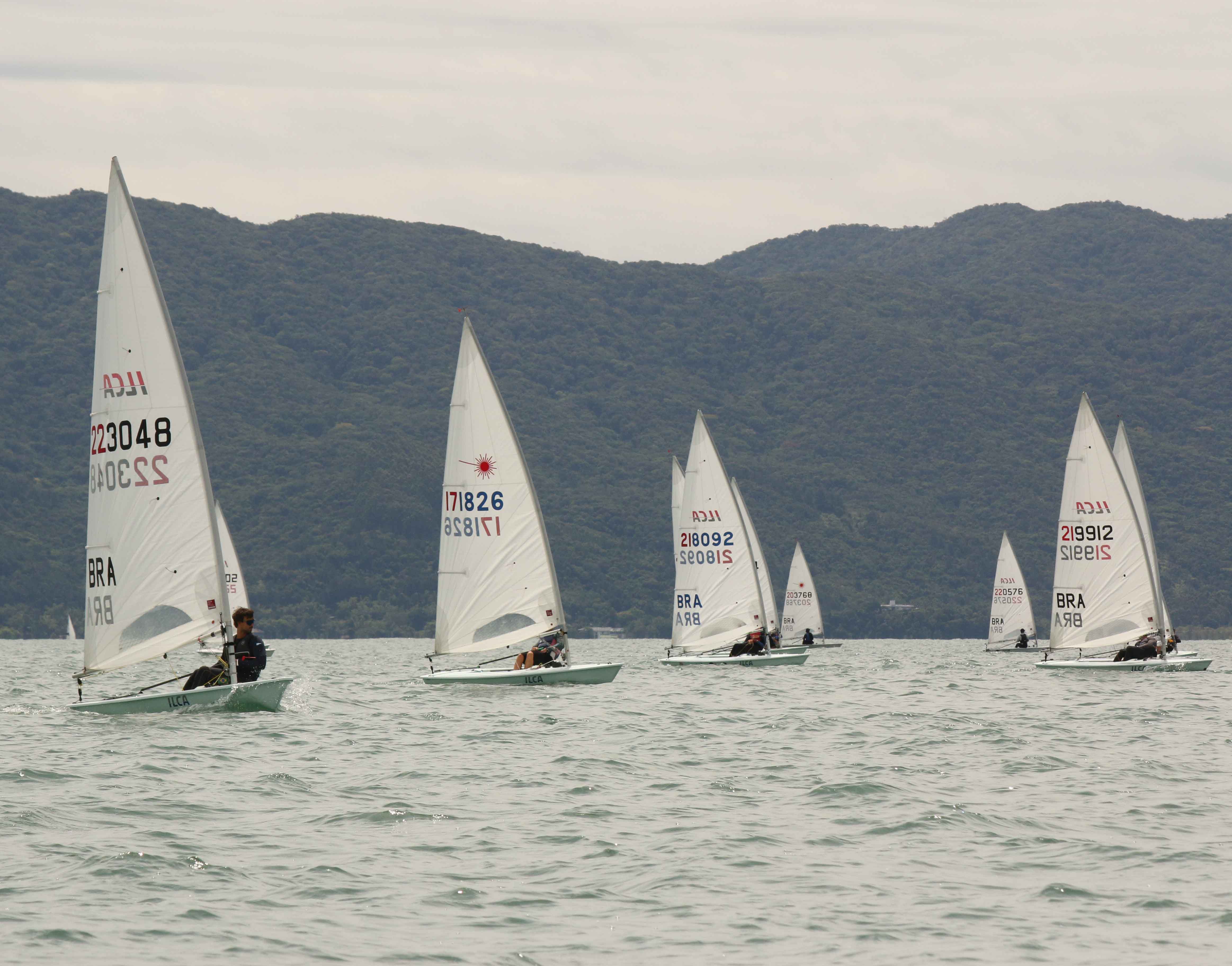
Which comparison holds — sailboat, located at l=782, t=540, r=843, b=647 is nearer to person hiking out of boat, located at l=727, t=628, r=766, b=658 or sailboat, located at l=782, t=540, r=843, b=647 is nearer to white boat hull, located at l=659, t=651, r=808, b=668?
white boat hull, located at l=659, t=651, r=808, b=668

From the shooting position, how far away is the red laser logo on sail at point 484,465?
3688 centimetres

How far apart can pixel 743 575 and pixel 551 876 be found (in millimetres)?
36371

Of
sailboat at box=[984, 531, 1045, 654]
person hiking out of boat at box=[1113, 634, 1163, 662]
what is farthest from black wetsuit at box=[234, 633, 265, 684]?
sailboat at box=[984, 531, 1045, 654]

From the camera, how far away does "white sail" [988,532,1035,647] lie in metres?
83.8

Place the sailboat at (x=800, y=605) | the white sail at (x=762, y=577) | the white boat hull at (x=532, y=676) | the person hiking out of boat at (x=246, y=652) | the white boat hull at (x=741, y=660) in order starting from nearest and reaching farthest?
the person hiking out of boat at (x=246, y=652), the white boat hull at (x=532, y=676), the white boat hull at (x=741, y=660), the white sail at (x=762, y=577), the sailboat at (x=800, y=605)

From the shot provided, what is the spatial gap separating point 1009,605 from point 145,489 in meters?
63.7

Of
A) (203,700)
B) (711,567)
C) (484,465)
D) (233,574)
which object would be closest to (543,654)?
(484,465)

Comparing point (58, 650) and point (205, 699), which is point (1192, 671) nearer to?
point (205, 699)

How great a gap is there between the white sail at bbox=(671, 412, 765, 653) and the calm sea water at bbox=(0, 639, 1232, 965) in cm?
2034

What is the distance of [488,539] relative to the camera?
36.7 metres

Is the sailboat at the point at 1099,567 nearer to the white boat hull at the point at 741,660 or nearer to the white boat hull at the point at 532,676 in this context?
the white boat hull at the point at 741,660

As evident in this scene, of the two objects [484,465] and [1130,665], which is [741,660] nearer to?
[1130,665]

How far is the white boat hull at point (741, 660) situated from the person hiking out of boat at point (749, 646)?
105 millimetres

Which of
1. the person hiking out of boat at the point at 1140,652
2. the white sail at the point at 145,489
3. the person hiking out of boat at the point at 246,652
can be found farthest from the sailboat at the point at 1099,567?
the white sail at the point at 145,489
